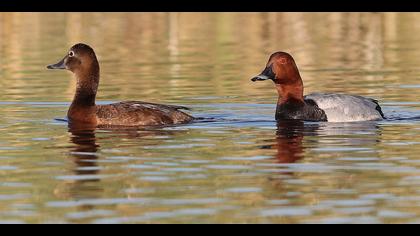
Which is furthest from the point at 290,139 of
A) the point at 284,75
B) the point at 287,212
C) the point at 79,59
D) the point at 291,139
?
the point at 287,212

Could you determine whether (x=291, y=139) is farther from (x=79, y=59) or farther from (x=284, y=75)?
(x=79, y=59)

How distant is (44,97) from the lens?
18.7m

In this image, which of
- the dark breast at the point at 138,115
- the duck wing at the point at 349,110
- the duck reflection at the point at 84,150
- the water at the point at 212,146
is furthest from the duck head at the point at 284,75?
the duck reflection at the point at 84,150

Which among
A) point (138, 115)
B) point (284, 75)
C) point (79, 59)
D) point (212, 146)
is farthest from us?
point (284, 75)

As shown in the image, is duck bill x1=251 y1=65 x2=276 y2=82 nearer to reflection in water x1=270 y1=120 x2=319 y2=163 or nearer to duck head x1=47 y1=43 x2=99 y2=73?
reflection in water x1=270 y1=120 x2=319 y2=163

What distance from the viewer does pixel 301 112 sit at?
52.6 feet

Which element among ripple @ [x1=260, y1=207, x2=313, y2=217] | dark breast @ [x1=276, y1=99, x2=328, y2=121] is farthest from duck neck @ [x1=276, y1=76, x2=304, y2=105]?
ripple @ [x1=260, y1=207, x2=313, y2=217]

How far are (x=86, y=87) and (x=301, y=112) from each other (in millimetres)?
2817

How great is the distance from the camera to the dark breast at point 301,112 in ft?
52.2

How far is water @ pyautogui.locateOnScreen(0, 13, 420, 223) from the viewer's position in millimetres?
9578

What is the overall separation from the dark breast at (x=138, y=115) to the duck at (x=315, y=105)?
1.31 metres

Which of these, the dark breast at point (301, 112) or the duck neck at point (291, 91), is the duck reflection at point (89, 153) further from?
the duck neck at point (291, 91)

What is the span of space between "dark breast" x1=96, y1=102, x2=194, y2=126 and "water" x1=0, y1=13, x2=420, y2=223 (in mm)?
350
